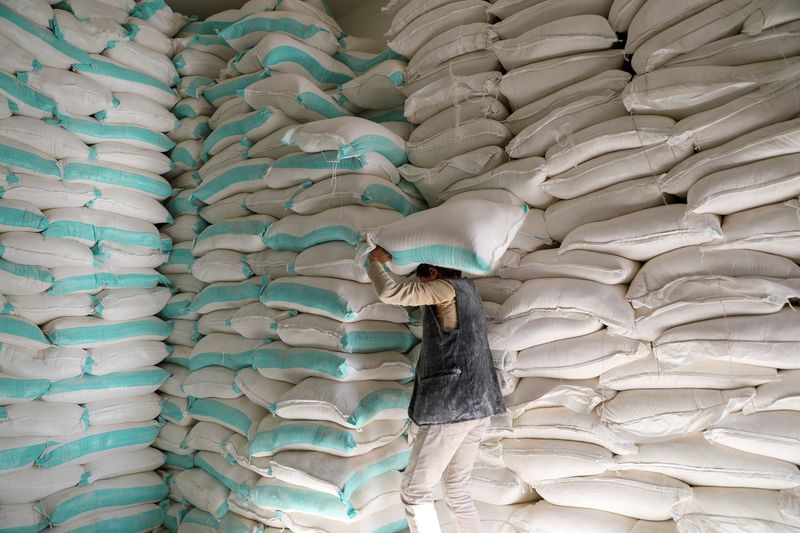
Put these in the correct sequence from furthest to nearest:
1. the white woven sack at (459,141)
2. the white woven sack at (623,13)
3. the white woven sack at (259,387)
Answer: the white woven sack at (259,387) < the white woven sack at (459,141) < the white woven sack at (623,13)

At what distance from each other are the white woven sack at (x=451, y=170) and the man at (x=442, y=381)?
0.53m

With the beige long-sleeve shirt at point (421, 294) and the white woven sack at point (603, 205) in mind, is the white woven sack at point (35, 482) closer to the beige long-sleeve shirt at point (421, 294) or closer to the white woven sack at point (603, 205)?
the beige long-sleeve shirt at point (421, 294)

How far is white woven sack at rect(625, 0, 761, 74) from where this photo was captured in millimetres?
1736

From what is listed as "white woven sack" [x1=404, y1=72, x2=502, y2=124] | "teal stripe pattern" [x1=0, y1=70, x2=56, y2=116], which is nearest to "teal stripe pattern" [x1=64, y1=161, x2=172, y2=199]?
"teal stripe pattern" [x1=0, y1=70, x2=56, y2=116]

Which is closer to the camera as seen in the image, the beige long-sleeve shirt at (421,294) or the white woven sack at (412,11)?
the beige long-sleeve shirt at (421,294)

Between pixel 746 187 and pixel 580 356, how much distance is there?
77 cm

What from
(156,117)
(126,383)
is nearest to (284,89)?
(156,117)

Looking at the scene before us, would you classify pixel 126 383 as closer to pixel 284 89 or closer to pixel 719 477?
pixel 284 89

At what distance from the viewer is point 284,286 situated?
2.46 metres

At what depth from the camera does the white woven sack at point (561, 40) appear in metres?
2.11

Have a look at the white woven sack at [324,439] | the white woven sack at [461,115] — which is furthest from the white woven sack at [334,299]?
the white woven sack at [461,115]

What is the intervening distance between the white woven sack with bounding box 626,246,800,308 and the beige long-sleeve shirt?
2.05ft

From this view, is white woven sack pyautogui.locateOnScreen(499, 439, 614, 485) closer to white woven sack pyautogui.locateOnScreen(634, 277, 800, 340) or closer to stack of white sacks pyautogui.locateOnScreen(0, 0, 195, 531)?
white woven sack pyautogui.locateOnScreen(634, 277, 800, 340)

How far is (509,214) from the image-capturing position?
1.97m
